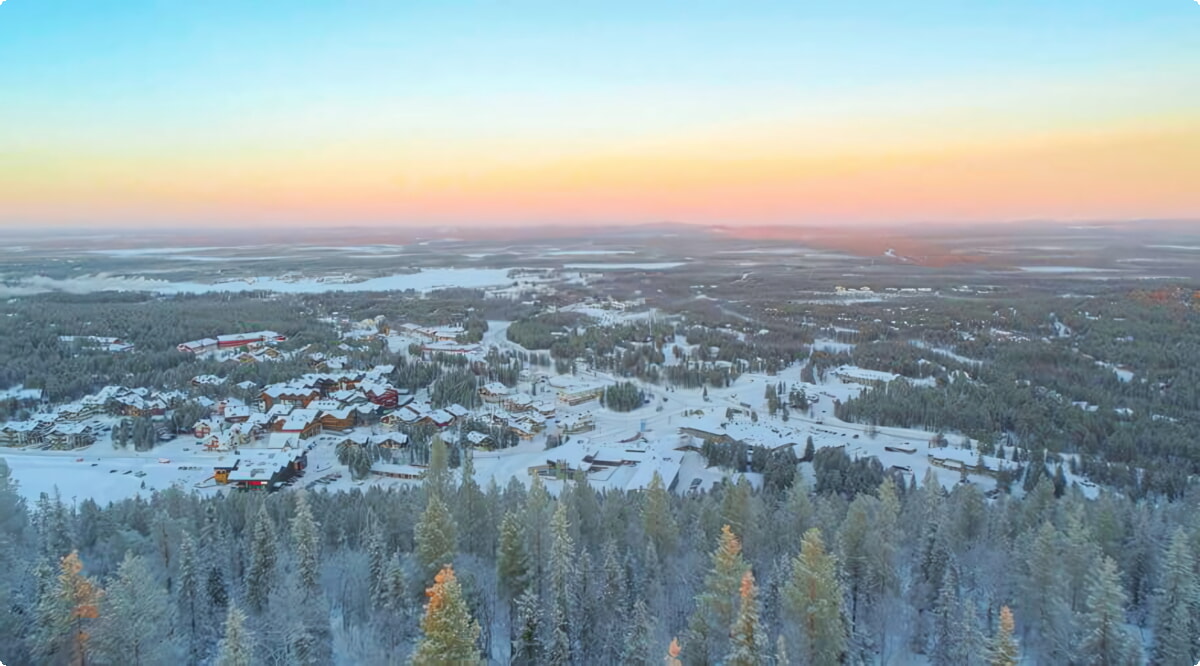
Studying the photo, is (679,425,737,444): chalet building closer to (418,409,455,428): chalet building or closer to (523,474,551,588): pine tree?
(418,409,455,428): chalet building

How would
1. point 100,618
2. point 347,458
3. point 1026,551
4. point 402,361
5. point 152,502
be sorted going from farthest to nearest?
point 402,361, point 347,458, point 152,502, point 1026,551, point 100,618

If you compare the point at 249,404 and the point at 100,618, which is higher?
the point at 100,618

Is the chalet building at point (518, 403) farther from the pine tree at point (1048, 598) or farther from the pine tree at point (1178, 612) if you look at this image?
the pine tree at point (1178, 612)

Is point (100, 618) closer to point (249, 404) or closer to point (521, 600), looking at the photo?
point (521, 600)

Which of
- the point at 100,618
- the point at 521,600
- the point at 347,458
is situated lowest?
the point at 347,458

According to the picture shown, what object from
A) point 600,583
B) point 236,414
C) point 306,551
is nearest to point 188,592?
point 306,551

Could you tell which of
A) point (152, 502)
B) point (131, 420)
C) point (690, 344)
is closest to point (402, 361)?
point (131, 420)

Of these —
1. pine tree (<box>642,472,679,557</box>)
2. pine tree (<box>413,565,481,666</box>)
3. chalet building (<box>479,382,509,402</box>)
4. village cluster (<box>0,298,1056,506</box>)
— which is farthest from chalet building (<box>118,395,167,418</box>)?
pine tree (<box>413,565,481,666</box>)
